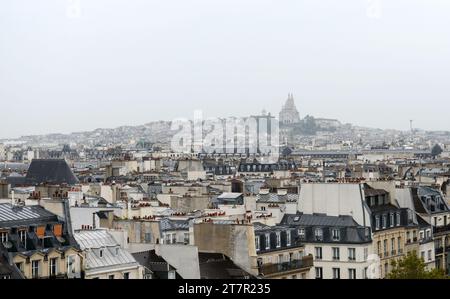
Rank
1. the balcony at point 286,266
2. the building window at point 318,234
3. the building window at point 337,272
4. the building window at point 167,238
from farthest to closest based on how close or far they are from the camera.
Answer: the building window at point 318,234, the building window at point 337,272, the building window at point 167,238, the balcony at point 286,266

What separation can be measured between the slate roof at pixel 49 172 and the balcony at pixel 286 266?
93.5 feet

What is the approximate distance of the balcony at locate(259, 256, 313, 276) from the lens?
66.5 ft

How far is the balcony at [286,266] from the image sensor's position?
66.5 ft

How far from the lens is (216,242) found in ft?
65.8

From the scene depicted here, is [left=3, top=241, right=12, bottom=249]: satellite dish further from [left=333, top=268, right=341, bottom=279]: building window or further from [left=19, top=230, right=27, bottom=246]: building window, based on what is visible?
[left=333, top=268, right=341, bottom=279]: building window

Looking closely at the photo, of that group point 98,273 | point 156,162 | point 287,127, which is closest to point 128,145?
point 287,127

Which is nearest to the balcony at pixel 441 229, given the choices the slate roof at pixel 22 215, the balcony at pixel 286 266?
the balcony at pixel 286 266

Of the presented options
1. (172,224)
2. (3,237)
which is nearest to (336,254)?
(172,224)

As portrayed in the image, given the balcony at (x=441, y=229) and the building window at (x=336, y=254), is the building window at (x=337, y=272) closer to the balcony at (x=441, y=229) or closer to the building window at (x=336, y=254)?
the building window at (x=336, y=254)

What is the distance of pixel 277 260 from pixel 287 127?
5802 inches

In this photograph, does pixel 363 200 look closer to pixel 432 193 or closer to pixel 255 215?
pixel 255 215
